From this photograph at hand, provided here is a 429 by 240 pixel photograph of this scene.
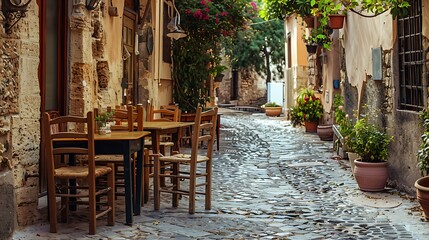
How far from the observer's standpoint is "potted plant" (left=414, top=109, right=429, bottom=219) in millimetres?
5402

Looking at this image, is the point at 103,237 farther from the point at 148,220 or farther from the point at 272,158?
the point at 272,158

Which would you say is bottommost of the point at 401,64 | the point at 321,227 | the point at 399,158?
the point at 321,227

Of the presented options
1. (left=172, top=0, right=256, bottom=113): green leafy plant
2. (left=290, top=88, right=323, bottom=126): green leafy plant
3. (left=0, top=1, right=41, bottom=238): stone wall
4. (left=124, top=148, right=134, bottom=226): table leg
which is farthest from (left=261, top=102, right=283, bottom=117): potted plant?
(left=0, top=1, right=41, bottom=238): stone wall

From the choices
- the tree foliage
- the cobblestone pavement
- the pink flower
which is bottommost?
the cobblestone pavement

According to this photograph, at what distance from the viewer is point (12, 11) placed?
186 inches

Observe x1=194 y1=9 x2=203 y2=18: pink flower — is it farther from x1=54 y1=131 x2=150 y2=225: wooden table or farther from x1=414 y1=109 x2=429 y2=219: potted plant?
x1=54 y1=131 x2=150 y2=225: wooden table

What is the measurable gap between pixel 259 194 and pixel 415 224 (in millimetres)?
2032

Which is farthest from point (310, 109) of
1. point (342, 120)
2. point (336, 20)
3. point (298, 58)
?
point (342, 120)

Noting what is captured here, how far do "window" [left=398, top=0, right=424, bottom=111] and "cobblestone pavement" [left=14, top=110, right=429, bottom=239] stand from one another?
104cm

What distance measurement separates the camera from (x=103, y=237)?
4930mm

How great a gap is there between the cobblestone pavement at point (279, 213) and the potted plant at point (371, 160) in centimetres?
13

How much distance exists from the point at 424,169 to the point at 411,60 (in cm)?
156

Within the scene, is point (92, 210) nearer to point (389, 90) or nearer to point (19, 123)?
point (19, 123)

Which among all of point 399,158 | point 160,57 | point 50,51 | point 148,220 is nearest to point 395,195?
point 399,158
